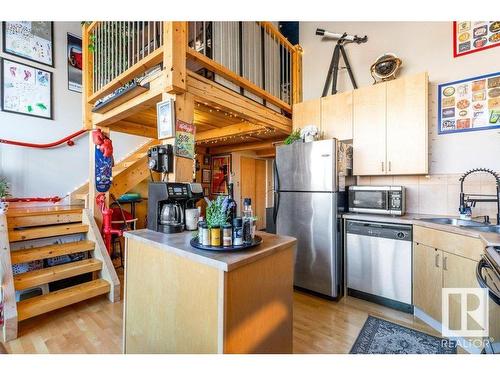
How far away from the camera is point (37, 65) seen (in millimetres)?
3303

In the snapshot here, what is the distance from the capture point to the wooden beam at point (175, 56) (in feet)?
5.93

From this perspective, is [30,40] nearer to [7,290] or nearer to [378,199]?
[7,290]

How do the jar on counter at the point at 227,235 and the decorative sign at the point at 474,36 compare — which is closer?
the jar on counter at the point at 227,235

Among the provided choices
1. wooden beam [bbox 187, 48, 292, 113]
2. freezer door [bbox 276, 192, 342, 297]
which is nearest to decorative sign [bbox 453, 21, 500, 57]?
wooden beam [bbox 187, 48, 292, 113]

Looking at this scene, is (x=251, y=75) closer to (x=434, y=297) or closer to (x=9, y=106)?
(x=434, y=297)

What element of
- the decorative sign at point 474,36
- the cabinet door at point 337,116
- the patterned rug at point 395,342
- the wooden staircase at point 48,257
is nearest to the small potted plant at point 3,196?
the wooden staircase at point 48,257

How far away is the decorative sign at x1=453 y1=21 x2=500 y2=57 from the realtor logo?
2.41 meters

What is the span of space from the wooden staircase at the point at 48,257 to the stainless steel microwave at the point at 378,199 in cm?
277

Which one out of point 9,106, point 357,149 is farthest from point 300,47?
point 9,106

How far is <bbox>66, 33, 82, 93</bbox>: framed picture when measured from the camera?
3617 millimetres

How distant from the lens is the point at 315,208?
2.60 meters

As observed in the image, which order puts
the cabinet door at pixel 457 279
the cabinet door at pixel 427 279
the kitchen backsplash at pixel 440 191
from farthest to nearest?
the kitchen backsplash at pixel 440 191 → the cabinet door at pixel 427 279 → the cabinet door at pixel 457 279

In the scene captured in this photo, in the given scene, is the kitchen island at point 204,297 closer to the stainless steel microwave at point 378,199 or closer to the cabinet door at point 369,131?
the stainless steel microwave at point 378,199

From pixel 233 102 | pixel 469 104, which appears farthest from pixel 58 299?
pixel 469 104
